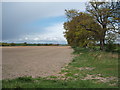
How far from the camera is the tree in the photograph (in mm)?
28922

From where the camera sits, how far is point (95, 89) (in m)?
5.27

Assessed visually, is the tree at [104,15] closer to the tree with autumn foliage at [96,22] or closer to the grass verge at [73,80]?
the tree with autumn foliage at [96,22]

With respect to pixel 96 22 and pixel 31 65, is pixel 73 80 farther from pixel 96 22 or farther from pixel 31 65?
pixel 96 22

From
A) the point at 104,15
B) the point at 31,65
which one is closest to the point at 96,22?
the point at 104,15

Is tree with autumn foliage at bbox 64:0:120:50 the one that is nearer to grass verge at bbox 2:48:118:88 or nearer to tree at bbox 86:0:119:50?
tree at bbox 86:0:119:50

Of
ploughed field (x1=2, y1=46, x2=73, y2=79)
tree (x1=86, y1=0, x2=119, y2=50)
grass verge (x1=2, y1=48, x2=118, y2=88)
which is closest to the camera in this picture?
grass verge (x1=2, y1=48, x2=118, y2=88)

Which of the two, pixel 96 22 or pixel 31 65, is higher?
pixel 96 22

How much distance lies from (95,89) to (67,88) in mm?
995

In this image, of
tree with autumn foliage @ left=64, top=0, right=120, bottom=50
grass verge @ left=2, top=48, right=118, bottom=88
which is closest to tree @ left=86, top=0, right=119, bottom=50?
tree with autumn foliage @ left=64, top=0, right=120, bottom=50

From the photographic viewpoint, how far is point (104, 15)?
2994 cm

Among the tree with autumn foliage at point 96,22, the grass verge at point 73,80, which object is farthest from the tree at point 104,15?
the grass verge at point 73,80

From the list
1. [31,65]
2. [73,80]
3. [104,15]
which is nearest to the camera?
[73,80]

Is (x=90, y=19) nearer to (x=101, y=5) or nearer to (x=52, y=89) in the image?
(x=101, y=5)

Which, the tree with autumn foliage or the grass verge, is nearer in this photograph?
the grass verge
